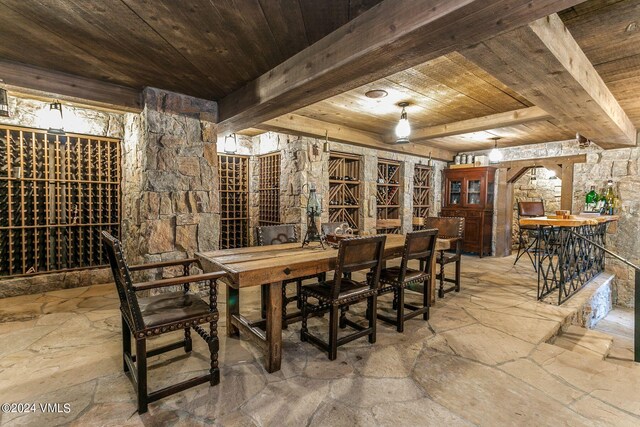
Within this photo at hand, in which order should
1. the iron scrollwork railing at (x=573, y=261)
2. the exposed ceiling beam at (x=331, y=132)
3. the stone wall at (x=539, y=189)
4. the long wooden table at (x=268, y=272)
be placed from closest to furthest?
1. the long wooden table at (x=268, y=272)
2. the iron scrollwork railing at (x=573, y=261)
3. the exposed ceiling beam at (x=331, y=132)
4. the stone wall at (x=539, y=189)

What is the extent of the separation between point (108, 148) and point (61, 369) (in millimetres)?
2911

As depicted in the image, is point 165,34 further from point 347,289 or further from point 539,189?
point 539,189

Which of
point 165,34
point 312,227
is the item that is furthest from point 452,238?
point 165,34

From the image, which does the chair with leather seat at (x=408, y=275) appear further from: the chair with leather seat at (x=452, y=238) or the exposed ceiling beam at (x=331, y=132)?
the exposed ceiling beam at (x=331, y=132)

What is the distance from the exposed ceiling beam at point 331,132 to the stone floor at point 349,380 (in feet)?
7.97

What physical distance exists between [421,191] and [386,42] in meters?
5.33

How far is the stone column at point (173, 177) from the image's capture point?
9.64 feet

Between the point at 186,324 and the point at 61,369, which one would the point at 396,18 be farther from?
the point at 61,369


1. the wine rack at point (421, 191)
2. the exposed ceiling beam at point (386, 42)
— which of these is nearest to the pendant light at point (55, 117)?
the exposed ceiling beam at point (386, 42)

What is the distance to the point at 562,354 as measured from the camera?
7.23 ft

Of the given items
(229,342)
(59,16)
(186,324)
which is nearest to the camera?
(186,324)

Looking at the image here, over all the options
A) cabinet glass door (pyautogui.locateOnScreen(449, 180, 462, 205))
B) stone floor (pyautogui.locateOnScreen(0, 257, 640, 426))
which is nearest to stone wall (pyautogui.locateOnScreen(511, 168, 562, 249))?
cabinet glass door (pyautogui.locateOnScreen(449, 180, 462, 205))

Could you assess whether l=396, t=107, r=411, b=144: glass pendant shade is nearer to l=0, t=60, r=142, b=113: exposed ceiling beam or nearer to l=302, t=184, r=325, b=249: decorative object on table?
l=302, t=184, r=325, b=249: decorative object on table

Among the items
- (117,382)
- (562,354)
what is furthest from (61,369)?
(562,354)
